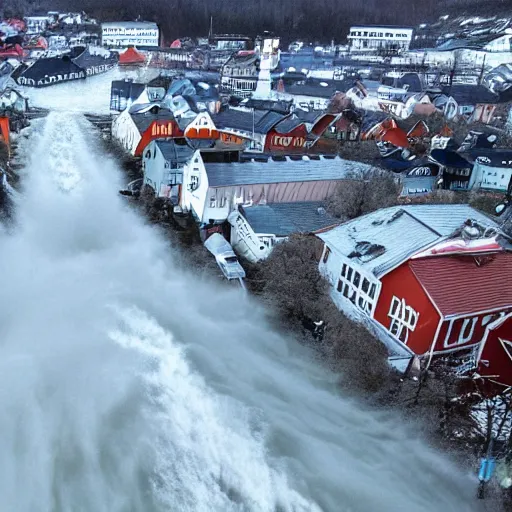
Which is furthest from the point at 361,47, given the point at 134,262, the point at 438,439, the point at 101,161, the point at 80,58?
the point at 438,439

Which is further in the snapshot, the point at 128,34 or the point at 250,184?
the point at 128,34

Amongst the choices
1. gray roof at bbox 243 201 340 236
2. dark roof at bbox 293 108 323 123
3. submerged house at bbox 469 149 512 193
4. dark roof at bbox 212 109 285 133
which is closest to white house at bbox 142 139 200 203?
gray roof at bbox 243 201 340 236

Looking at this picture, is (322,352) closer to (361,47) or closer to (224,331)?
(224,331)

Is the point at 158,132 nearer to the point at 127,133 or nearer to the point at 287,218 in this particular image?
the point at 127,133

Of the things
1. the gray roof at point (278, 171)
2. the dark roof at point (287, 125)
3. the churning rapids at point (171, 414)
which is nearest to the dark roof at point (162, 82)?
the dark roof at point (287, 125)

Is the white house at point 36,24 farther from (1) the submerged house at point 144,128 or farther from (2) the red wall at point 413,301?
(2) the red wall at point 413,301

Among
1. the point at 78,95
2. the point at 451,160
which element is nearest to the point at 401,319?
the point at 451,160
